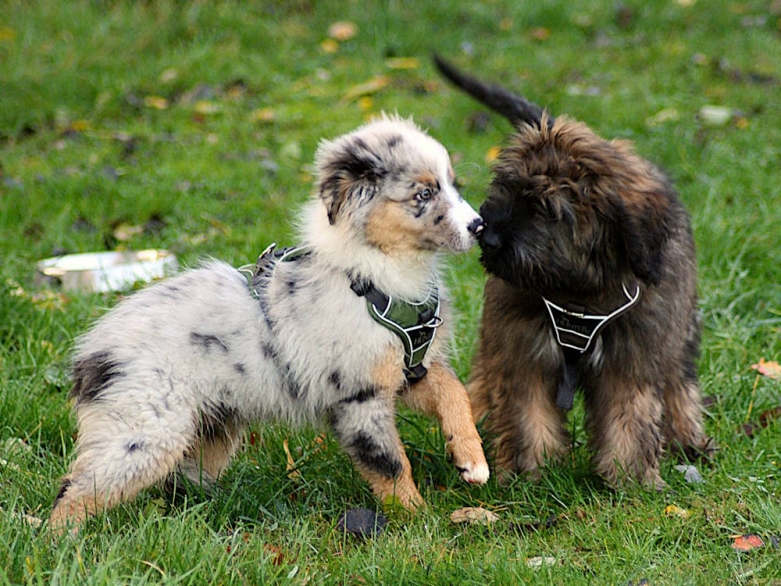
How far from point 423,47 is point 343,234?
236 inches

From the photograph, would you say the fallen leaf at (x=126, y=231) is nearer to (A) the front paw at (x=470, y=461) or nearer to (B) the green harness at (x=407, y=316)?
(B) the green harness at (x=407, y=316)

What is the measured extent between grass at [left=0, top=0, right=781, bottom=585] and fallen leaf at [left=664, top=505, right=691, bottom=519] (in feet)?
0.10

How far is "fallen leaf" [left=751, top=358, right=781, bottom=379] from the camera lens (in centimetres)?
467

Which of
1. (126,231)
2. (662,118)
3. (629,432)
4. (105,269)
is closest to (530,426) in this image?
(629,432)

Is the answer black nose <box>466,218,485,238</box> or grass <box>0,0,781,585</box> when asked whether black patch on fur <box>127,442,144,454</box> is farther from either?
black nose <box>466,218,485,238</box>

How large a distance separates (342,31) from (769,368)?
5907 millimetres

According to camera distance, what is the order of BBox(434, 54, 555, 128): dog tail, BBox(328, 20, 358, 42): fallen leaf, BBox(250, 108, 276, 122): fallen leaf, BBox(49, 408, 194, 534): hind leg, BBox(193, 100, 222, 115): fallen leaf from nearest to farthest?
BBox(49, 408, 194, 534): hind leg < BBox(434, 54, 555, 128): dog tail < BBox(250, 108, 276, 122): fallen leaf < BBox(193, 100, 222, 115): fallen leaf < BBox(328, 20, 358, 42): fallen leaf

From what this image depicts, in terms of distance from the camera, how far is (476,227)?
342 cm

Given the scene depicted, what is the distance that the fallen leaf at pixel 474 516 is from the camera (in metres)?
3.67

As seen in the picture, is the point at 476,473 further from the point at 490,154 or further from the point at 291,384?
the point at 490,154

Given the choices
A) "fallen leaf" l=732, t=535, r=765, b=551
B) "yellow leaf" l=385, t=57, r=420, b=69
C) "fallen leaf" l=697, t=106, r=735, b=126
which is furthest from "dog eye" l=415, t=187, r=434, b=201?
"yellow leaf" l=385, t=57, r=420, b=69

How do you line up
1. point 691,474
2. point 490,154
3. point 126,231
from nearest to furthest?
point 691,474 < point 126,231 < point 490,154

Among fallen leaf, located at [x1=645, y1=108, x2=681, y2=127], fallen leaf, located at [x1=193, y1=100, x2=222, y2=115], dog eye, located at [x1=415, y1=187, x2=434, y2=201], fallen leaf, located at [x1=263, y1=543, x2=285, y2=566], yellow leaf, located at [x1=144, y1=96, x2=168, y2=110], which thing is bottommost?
yellow leaf, located at [x1=144, y1=96, x2=168, y2=110]

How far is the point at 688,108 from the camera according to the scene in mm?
7594
